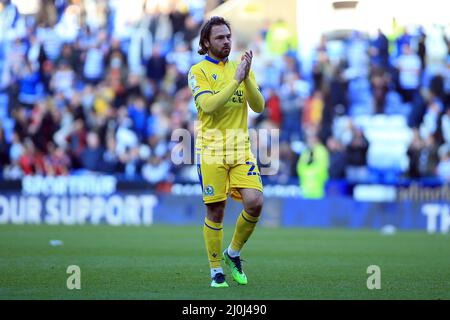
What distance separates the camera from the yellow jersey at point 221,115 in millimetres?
9328

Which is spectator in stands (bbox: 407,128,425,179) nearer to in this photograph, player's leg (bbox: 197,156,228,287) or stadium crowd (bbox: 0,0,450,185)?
stadium crowd (bbox: 0,0,450,185)

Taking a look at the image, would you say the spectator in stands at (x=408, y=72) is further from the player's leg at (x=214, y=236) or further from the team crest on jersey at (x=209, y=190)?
the team crest on jersey at (x=209, y=190)

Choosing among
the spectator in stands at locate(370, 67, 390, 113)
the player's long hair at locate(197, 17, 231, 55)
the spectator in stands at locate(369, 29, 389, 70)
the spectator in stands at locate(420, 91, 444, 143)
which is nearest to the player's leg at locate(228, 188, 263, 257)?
the player's long hair at locate(197, 17, 231, 55)

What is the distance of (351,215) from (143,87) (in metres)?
6.42

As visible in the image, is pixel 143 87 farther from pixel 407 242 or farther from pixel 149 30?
pixel 407 242

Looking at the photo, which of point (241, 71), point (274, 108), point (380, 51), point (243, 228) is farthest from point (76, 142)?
point (241, 71)

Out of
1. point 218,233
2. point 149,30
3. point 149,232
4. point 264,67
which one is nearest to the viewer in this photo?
point 218,233

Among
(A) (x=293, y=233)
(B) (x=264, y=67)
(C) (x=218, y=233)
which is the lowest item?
(A) (x=293, y=233)

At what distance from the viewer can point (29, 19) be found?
1038 inches

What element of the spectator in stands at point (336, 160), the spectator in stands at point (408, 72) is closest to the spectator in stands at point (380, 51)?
Answer: the spectator in stands at point (408, 72)

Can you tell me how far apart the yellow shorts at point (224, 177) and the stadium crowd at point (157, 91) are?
11988 mm

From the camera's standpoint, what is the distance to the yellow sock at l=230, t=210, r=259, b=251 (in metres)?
9.53

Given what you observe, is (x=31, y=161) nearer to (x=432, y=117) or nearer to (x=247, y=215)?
(x=432, y=117)

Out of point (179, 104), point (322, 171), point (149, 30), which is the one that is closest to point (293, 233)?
point (322, 171)
